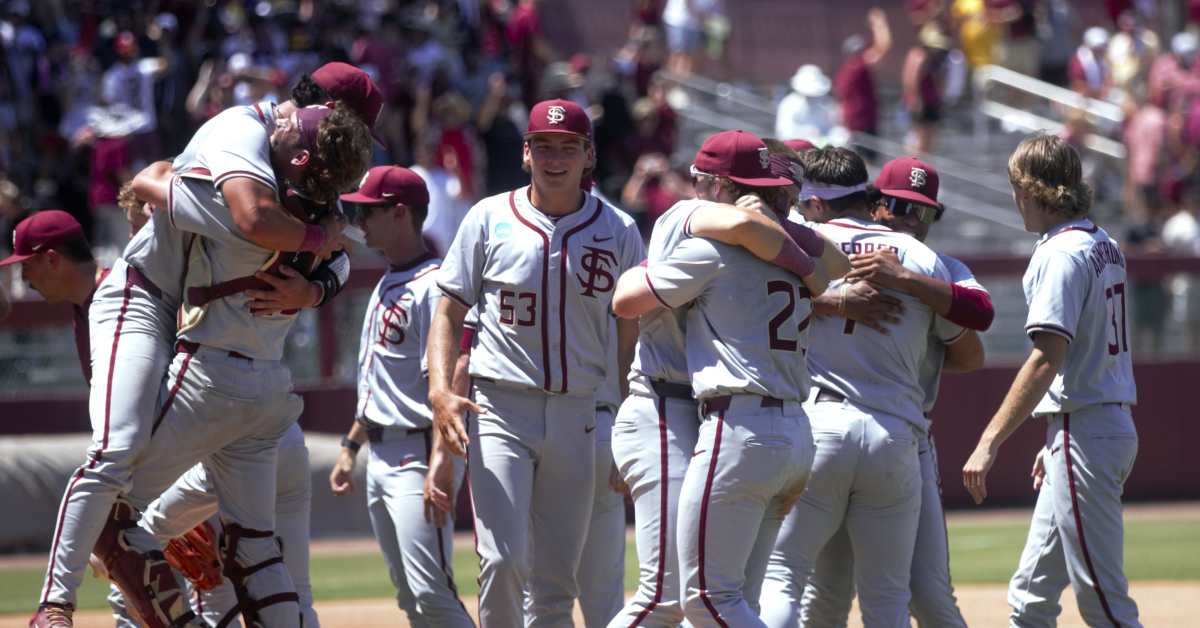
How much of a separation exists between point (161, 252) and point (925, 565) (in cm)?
311

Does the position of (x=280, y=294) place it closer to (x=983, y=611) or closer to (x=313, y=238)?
(x=313, y=238)

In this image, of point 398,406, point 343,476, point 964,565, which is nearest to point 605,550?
point 398,406

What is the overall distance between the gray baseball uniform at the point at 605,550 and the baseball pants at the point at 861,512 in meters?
0.82

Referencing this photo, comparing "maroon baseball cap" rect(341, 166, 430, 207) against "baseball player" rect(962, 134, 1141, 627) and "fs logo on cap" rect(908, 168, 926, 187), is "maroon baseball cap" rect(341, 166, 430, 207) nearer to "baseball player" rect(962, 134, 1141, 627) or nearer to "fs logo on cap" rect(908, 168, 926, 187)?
"fs logo on cap" rect(908, 168, 926, 187)

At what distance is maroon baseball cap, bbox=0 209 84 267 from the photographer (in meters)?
6.65

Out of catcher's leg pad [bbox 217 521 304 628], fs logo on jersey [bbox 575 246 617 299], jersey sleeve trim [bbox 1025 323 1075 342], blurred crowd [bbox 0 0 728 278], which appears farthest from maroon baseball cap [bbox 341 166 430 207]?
blurred crowd [bbox 0 0 728 278]

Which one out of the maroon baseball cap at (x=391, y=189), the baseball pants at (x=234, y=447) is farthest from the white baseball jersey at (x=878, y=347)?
the baseball pants at (x=234, y=447)

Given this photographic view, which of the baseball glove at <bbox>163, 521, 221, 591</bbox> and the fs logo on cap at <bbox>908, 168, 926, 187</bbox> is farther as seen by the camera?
the fs logo on cap at <bbox>908, 168, 926, 187</bbox>

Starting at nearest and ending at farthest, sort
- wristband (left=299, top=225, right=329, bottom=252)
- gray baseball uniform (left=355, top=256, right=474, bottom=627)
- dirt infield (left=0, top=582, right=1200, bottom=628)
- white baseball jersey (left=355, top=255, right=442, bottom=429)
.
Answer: wristband (left=299, top=225, right=329, bottom=252), gray baseball uniform (left=355, top=256, right=474, bottom=627), white baseball jersey (left=355, top=255, right=442, bottom=429), dirt infield (left=0, top=582, right=1200, bottom=628)

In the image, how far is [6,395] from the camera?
1346 cm

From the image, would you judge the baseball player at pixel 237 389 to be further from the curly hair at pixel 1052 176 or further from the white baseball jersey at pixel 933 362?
the curly hair at pixel 1052 176

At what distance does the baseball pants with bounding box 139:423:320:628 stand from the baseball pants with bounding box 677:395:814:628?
1.70m

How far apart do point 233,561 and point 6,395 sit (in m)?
8.00

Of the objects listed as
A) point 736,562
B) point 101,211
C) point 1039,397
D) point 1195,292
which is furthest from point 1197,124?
point 736,562
